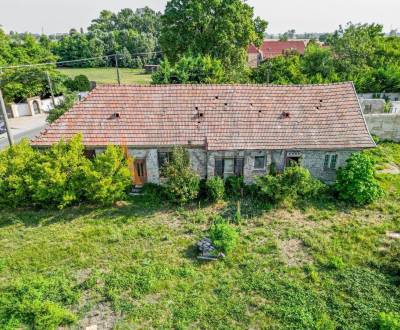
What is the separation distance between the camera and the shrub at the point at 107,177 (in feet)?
50.0

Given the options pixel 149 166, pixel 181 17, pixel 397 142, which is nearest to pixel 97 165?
pixel 149 166

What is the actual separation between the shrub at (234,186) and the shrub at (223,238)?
422 cm

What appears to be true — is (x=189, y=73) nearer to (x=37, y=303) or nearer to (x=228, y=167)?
(x=228, y=167)

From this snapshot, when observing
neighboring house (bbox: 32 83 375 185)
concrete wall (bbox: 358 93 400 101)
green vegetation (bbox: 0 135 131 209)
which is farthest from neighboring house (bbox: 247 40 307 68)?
green vegetation (bbox: 0 135 131 209)

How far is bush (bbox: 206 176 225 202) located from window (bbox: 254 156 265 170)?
236 cm

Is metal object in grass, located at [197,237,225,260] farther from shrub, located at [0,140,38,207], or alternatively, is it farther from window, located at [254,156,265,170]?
shrub, located at [0,140,38,207]

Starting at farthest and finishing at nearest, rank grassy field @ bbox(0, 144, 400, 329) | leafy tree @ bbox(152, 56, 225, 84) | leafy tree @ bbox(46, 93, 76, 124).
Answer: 1. leafy tree @ bbox(152, 56, 225, 84)
2. leafy tree @ bbox(46, 93, 76, 124)
3. grassy field @ bbox(0, 144, 400, 329)

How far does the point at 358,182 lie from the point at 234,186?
663 cm

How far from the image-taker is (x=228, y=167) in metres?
17.4

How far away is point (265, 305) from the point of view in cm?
1054

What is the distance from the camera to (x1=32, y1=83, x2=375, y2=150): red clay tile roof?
1672 centimetres

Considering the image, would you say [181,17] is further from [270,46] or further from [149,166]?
[270,46]

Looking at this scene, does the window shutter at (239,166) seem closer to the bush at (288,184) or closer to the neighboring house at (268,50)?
the bush at (288,184)

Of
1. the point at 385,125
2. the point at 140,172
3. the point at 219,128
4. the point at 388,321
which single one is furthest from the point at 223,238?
the point at 385,125
